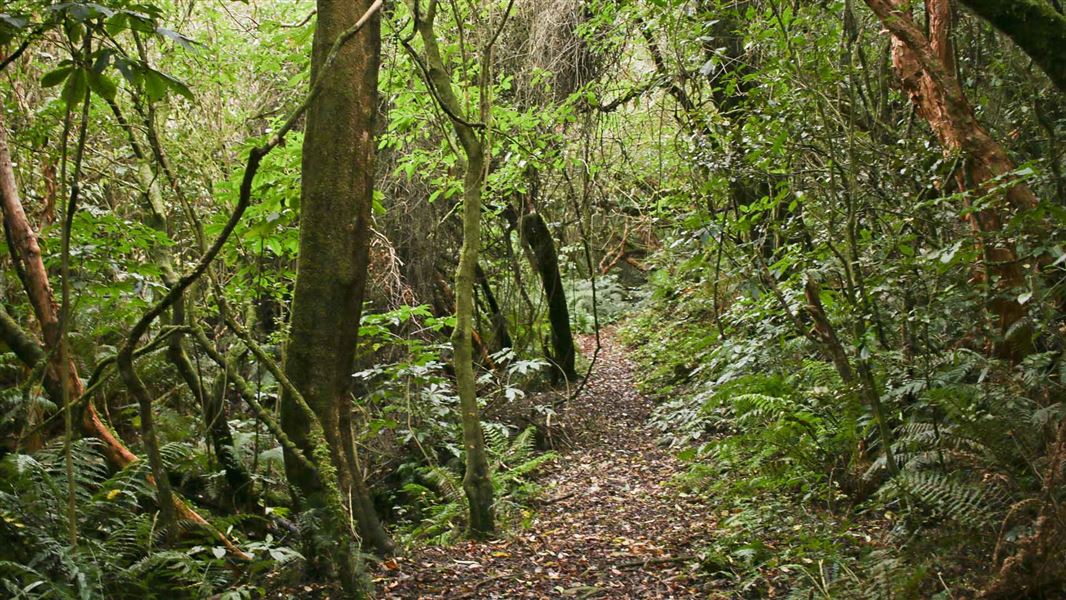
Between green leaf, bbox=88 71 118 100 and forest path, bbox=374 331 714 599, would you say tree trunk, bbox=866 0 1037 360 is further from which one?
green leaf, bbox=88 71 118 100

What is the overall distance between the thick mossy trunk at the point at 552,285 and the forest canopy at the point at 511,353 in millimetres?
1192

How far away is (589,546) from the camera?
5.32 m

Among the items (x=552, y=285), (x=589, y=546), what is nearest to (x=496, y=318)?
(x=552, y=285)

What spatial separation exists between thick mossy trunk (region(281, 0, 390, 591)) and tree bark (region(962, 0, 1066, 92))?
3076mm

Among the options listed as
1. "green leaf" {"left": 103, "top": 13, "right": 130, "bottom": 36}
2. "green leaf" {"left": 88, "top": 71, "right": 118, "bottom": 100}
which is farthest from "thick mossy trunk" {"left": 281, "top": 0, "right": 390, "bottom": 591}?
"green leaf" {"left": 103, "top": 13, "right": 130, "bottom": 36}

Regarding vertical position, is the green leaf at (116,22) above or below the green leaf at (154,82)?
above

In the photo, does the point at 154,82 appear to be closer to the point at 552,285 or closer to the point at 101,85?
the point at 101,85

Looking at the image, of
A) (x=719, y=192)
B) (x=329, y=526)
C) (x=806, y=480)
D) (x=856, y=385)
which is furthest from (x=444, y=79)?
(x=806, y=480)

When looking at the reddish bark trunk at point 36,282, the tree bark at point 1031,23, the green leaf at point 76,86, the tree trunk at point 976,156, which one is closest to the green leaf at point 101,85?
the green leaf at point 76,86

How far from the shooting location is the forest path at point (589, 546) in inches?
175

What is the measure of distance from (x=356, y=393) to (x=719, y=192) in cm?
523

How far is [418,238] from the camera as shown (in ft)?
31.9

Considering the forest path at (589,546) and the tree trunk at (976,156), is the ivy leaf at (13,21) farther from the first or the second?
the tree trunk at (976,156)

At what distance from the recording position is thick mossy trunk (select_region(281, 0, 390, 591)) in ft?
13.7
